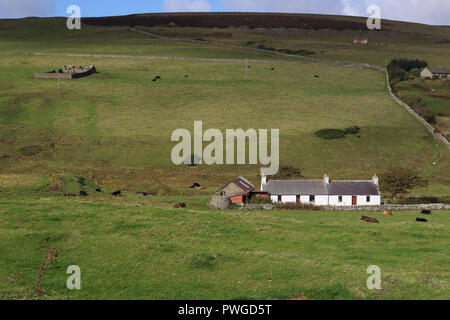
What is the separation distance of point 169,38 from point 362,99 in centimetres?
9270

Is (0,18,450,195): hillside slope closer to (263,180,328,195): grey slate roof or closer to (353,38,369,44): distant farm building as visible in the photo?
(263,180,328,195): grey slate roof

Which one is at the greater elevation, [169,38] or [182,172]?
[169,38]

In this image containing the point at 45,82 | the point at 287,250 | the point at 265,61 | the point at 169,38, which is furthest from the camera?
the point at 169,38

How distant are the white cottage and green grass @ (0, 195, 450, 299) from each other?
1391 cm

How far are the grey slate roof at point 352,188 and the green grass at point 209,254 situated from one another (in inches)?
555

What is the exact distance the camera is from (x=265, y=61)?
149125mm

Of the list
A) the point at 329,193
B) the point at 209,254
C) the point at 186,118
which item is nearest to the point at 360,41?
the point at 186,118

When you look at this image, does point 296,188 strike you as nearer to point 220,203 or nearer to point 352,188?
point 352,188

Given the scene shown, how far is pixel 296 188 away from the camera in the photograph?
65.2 metres

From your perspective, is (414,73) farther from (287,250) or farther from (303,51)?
(287,250)

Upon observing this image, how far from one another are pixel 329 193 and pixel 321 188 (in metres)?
1.36

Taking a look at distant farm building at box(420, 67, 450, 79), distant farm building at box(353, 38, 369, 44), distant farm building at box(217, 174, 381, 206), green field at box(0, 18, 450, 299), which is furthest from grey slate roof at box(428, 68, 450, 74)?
distant farm building at box(217, 174, 381, 206)

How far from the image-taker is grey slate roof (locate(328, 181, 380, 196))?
63688mm
